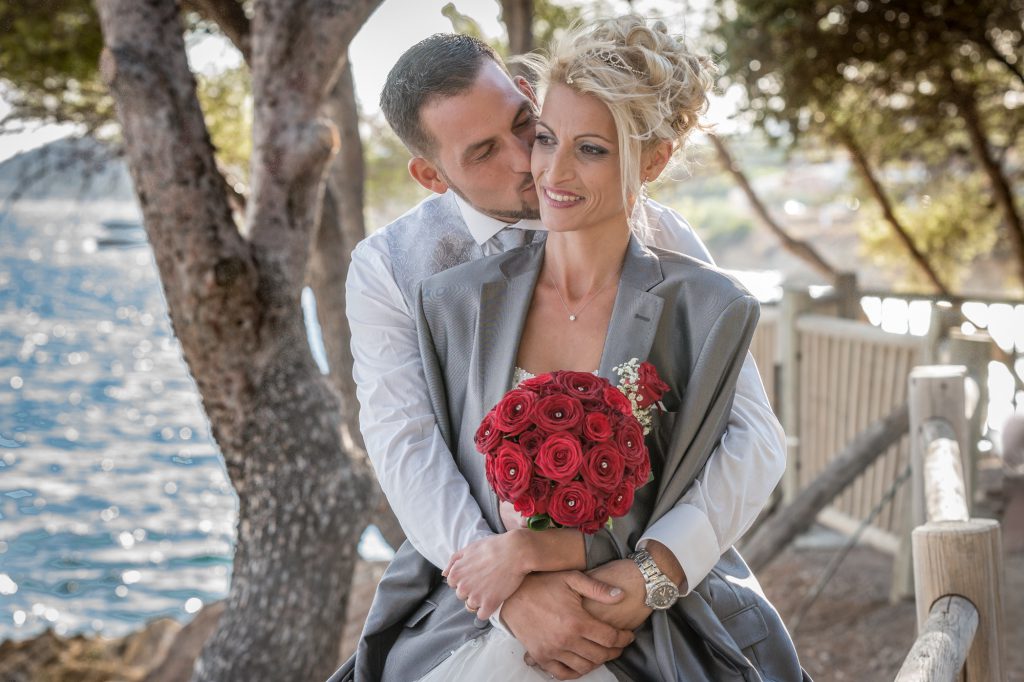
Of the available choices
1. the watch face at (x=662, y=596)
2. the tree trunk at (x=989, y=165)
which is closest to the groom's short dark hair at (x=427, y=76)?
the watch face at (x=662, y=596)

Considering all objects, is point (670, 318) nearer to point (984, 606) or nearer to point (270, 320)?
point (984, 606)

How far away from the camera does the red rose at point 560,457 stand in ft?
6.07

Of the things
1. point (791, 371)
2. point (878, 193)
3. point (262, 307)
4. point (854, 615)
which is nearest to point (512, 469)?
point (262, 307)

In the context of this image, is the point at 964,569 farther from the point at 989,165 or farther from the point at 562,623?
the point at 989,165

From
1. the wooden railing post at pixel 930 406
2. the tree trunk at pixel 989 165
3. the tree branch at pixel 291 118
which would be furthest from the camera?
the tree trunk at pixel 989 165

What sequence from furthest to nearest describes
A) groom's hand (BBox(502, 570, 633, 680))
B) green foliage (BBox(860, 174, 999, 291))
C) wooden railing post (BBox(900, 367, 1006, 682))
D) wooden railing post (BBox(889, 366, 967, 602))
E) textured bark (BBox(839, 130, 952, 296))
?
green foliage (BBox(860, 174, 999, 291)) → textured bark (BBox(839, 130, 952, 296)) → wooden railing post (BBox(889, 366, 967, 602)) → wooden railing post (BBox(900, 367, 1006, 682)) → groom's hand (BBox(502, 570, 633, 680))

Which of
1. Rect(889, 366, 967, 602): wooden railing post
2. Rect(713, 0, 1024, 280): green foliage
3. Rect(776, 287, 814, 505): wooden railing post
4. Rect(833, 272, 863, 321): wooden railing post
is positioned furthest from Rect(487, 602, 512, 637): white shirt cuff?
Rect(713, 0, 1024, 280): green foliage

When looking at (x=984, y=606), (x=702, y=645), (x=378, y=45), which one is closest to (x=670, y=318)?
(x=702, y=645)

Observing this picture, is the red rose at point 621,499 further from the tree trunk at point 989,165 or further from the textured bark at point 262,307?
the tree trunk at point 989,165

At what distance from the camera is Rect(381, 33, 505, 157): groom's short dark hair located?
2559 mm

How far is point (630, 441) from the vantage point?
191 cm

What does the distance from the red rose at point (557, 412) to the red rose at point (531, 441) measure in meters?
0.02

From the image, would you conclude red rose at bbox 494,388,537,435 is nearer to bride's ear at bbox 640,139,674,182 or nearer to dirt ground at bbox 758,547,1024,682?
bride's ear at bbox 640,139,674,182

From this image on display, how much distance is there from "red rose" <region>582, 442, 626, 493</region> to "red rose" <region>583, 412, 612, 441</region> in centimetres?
2
